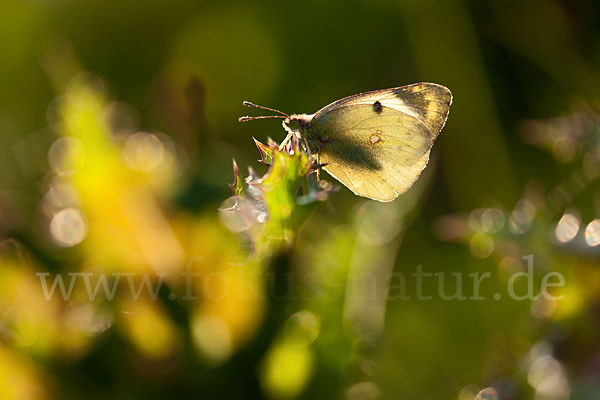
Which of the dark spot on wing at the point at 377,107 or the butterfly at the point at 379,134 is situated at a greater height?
the dark spot on wing at the point at 377,107

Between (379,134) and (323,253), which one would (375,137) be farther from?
(323,253)

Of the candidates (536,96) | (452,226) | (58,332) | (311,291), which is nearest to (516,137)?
(536,96)

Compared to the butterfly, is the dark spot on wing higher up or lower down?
higher up

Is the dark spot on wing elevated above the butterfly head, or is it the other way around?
the dark spot on wing

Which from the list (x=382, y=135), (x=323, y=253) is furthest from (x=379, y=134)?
(x=323, y=253)

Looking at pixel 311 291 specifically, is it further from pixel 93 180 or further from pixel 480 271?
pixel 480 271

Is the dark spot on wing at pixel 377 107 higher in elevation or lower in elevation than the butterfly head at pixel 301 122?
higher
